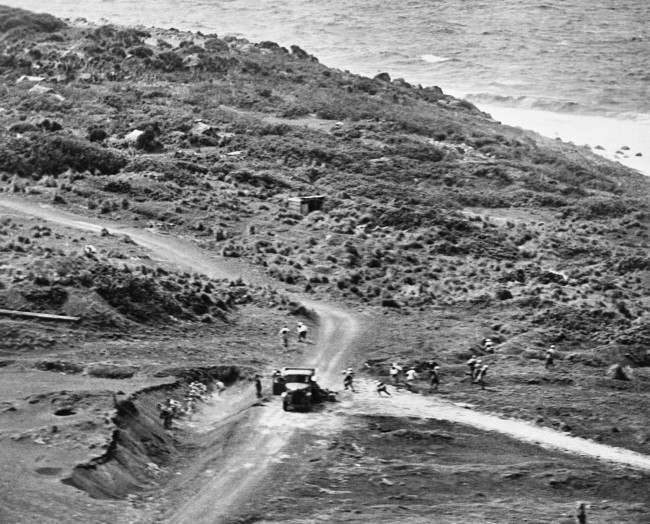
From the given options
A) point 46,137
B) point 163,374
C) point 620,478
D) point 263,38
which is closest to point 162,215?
point 46,137

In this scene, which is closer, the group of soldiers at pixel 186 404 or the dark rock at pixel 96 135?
the group of soldiers at pixel 186 404

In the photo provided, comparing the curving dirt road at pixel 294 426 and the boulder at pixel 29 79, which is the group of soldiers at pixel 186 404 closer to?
the curving dirt road at pixel 294 426

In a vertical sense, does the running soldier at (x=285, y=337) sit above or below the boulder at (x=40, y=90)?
below

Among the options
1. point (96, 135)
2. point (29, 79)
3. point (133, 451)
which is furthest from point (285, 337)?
point (29, 79)

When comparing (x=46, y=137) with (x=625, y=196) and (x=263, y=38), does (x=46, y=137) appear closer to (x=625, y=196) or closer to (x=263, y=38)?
(x=625, y=196)

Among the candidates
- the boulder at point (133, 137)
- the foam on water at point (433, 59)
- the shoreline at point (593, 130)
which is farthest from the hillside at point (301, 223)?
the foam on water at point (433, 59)

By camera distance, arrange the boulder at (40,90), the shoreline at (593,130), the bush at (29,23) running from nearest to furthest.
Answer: the boulder at (40,90) < the shoreline at (593,130) < the bush at (29,23)
